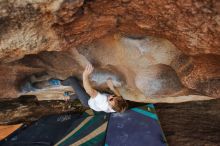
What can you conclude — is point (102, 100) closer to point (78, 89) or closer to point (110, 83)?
point (110, 83)

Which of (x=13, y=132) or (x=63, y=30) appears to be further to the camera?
(x=13, y=132)

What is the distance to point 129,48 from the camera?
2.33 metres

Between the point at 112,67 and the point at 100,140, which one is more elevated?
the point at 112,67

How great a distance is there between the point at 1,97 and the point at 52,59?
0.83 m

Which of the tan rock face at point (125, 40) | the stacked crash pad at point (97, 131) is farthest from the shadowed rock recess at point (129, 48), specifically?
the stacked crash pad at point (97, 131)

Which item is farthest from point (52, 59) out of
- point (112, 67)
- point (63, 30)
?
point (63, 30)

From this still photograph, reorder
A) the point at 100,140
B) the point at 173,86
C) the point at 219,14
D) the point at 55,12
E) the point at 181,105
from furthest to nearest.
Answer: the point at 181,105 → the point at 100,140 → the point at 173,86 → the point at 55,12 → the point at 219,14

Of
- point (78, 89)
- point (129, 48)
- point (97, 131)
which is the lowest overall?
point (97, 131)

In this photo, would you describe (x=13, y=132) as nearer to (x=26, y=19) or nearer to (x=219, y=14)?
(x=26, y=19)

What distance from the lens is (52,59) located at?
8.68 ft

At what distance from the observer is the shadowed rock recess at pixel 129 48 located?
1650 millimetres

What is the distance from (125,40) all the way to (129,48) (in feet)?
0.32

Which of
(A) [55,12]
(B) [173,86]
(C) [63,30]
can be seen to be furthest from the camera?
(B) [173,86]

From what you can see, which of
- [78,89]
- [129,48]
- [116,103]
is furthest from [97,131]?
[129,48]
